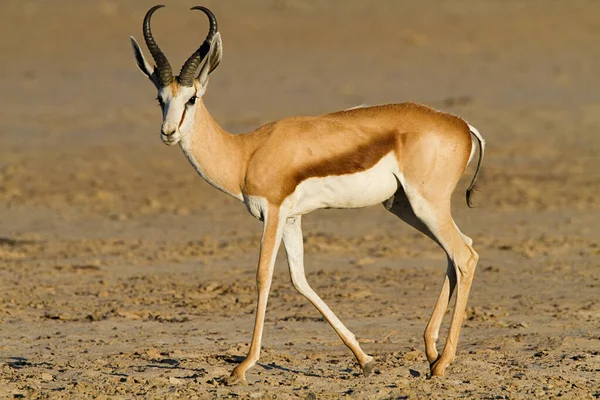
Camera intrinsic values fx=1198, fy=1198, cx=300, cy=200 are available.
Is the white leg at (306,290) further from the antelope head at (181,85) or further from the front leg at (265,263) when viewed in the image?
the antelope head at (181,85)

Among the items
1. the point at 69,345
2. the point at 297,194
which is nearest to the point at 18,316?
the point at 69,345

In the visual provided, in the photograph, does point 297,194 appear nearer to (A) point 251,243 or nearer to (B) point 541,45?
(A) point 251,243

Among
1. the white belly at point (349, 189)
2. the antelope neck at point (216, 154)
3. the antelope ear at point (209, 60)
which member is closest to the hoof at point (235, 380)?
the white belly at point (349, 189)

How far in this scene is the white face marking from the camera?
313 inches

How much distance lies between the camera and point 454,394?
787cm

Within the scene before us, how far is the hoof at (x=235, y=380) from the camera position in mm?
8102

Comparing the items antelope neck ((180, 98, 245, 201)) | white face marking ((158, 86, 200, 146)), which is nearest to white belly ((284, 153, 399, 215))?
antelope neck ((180, 98, 245, 201))

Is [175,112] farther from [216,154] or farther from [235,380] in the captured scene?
[235,380]

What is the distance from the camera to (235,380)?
26.7ft

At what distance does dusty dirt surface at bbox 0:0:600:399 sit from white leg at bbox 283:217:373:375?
0.17m

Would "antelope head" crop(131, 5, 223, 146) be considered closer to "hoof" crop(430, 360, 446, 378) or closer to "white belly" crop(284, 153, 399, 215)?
"white belly" crop(284, 153, 399, 215)

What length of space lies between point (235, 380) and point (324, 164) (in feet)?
5.24

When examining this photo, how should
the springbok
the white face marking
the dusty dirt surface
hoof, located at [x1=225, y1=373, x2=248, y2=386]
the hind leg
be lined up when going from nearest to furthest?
1. the white face marking
2. hoof, located at [x1=225, y1=373, x2=248, y2=386]
3. the springbok
4. the hind leg
5. the dusty dirt surface

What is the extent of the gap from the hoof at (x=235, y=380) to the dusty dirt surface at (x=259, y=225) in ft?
0.19
